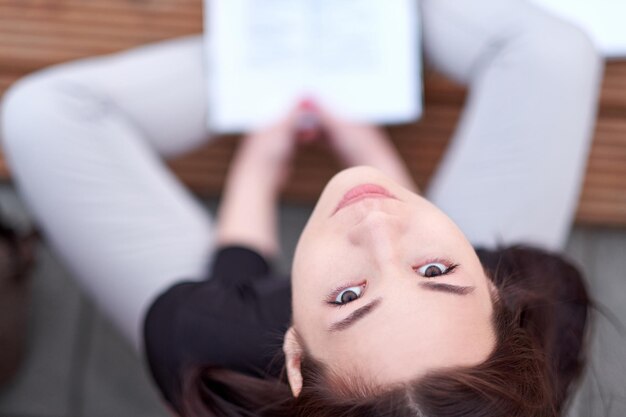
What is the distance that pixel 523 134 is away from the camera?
74cm

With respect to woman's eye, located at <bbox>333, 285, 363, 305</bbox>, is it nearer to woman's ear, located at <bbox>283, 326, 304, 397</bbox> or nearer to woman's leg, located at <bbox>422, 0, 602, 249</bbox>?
woman's ear, located at <bbox>283, 326, 304, 397</bbox>

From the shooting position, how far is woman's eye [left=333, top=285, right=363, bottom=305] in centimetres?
50

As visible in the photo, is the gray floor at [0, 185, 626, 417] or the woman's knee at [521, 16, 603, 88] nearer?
the woman's knee at [521, 16, 603, 88]

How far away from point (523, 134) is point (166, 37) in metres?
0.46

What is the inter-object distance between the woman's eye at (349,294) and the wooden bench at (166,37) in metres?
0.43

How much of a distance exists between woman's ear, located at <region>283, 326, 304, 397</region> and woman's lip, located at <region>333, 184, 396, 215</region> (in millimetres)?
101

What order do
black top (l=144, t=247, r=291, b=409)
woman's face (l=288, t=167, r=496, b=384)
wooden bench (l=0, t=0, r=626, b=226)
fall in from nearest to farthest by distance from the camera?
woman's face (l=288, t=167, r=496, b=384) < black top (l=144, t=247, r=291, b=409) < wooden bench (l=0, t=0, r=626, b=226)

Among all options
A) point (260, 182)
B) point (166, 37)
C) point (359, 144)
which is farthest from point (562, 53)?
point (166, 37)

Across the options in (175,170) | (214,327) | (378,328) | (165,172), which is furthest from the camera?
(175,170)

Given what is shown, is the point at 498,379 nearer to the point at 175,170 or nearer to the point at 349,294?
the point at 349,294

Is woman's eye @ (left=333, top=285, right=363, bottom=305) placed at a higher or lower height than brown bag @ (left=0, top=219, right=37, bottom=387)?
higher

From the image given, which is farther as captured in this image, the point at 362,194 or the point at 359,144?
the point at 359,144

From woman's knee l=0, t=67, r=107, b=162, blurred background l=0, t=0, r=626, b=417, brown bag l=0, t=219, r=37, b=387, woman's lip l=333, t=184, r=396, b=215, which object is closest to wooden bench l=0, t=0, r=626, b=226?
blurred background l=0, t=0, r=626, b=417

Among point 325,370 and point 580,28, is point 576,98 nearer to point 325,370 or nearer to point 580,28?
point 580,28
